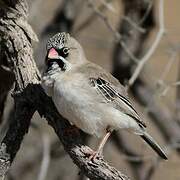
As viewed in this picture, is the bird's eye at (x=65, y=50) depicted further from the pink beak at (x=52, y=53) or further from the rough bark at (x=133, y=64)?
the rough bark at (x=133, y=64)

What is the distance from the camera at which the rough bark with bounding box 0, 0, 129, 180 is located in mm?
3023

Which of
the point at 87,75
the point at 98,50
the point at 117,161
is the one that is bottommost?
the point at 117,161

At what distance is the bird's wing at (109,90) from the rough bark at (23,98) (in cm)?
28

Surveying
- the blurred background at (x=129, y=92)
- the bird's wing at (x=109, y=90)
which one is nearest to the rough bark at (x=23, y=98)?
the bird's wing at (x=109, y=90)

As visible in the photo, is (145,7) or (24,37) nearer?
(24,37)

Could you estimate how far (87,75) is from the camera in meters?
3.44

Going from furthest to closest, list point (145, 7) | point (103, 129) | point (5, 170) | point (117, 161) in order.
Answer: point (117, 161)
point (145, 7)
point (103, 129)
point (5, 170)

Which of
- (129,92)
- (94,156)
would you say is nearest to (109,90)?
(94,156)

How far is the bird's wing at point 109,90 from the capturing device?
3.45 metres

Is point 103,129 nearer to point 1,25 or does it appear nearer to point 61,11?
point 1,25

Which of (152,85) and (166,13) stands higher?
(166,13)

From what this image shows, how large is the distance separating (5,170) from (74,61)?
715mm

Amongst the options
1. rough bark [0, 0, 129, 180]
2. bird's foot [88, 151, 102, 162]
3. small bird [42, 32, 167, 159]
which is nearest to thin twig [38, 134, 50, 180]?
small bird [42, 32, 167, 159]

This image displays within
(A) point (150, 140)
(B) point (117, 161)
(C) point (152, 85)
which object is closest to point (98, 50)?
(B) point (117, 161)
